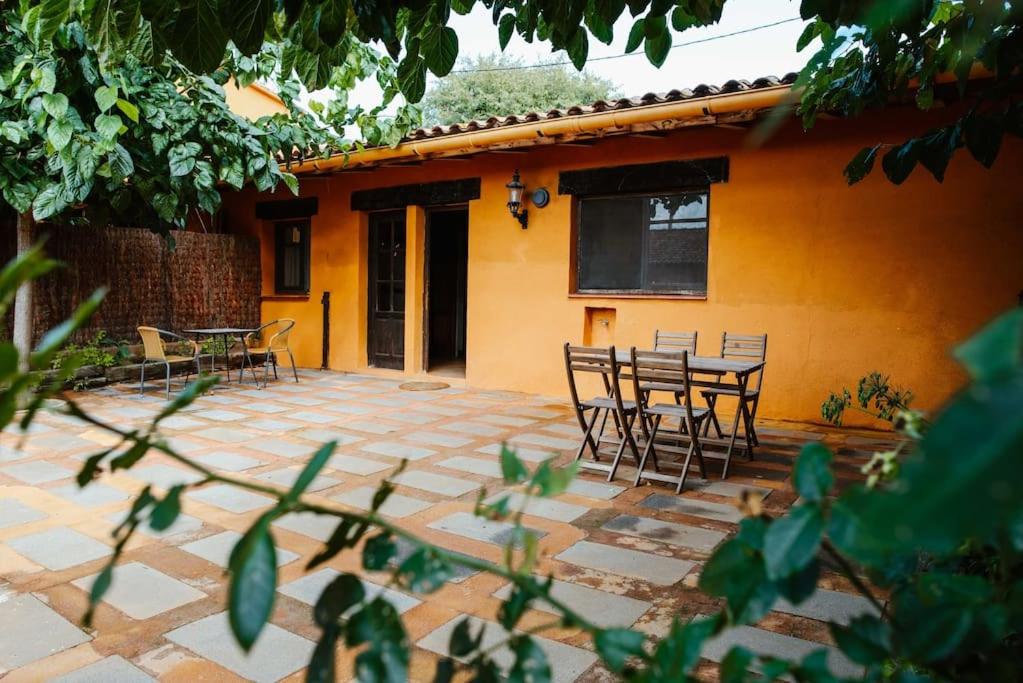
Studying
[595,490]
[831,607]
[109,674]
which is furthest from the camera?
[595,490]

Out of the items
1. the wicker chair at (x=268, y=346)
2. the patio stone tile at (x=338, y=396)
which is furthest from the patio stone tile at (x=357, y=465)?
the wicker chair at (x=268, y=346)

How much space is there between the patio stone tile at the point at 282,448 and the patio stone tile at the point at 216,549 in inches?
58.7

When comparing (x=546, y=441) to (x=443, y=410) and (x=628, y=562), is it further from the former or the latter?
(x=628, y=562)

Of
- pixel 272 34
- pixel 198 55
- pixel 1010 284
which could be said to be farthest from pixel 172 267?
pixel 1010 284

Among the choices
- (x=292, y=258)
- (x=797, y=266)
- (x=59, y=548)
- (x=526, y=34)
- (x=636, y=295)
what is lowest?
(x=59, y=548)

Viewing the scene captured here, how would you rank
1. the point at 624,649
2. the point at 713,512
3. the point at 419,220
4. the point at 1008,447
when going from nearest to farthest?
the point at 1008,447 < the point at 624,649 < the point at 713,512 < the point at 419,220

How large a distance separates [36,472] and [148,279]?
508 cm

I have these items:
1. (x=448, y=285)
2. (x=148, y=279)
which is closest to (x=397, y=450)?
(x=148, y=279)

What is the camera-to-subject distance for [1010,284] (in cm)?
512

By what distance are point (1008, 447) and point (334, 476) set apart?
4.07 metres

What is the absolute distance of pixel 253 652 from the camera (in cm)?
198

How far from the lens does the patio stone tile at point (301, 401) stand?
6.49 meters

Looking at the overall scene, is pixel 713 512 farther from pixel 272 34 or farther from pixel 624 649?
pixel 624 649

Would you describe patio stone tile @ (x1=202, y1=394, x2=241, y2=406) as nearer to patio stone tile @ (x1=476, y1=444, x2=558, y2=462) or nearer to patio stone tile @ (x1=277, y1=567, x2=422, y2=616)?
patio stone tile @ (x1=476, y1=444, x2=558, y2=462)
